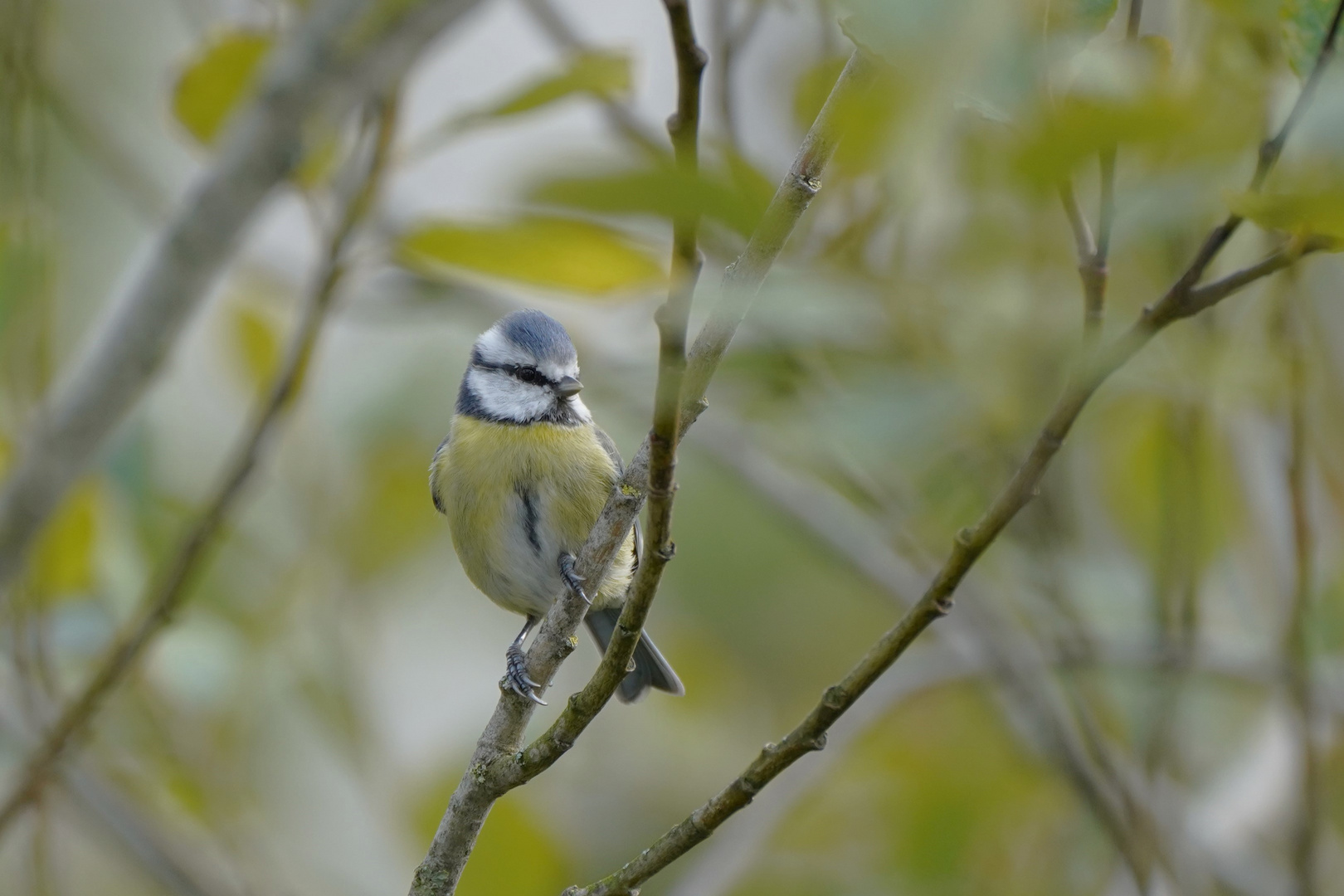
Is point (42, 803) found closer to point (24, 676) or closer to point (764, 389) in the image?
point (24, 676)

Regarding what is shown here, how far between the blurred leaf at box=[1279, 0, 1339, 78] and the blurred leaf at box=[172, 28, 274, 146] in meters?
1.28

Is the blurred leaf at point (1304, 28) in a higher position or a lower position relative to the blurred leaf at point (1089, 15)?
higher

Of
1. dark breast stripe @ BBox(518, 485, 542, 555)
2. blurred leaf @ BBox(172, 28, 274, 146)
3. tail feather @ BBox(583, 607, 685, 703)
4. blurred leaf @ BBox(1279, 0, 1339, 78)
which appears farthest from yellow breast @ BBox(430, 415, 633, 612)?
blurred leaf @ BBox(1279, 0, 1339, 78)

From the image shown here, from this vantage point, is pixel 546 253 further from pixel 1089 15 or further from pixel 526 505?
pixel 1089 15

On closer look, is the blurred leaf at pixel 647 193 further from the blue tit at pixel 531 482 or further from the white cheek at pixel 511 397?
the white cheek at pixel 511 397

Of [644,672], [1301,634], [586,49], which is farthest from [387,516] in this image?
[1301,634]

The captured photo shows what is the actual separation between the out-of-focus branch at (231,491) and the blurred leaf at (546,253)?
10cm

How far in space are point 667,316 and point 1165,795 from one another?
1.39 metres

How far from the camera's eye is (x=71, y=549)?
2.11 m

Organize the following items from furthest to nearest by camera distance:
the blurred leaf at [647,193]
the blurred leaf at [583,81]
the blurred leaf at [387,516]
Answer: the blurred leaf at [387,516] → the blurred leaf at [583,81] → the blurred leaf at [647,193]

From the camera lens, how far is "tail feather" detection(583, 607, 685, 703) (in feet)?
7.22

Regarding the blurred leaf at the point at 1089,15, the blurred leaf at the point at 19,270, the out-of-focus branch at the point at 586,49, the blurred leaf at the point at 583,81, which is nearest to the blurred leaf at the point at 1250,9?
the blurred leaf at the point at 1089,15

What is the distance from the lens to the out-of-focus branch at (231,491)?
1552 mm

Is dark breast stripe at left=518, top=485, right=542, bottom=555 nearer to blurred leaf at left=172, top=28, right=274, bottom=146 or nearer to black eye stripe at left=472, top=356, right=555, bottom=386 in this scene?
black eye stripe at left=472, top=356, right=555, bottom=386
